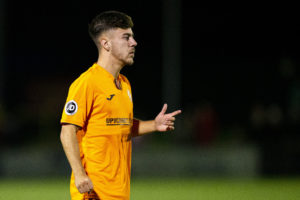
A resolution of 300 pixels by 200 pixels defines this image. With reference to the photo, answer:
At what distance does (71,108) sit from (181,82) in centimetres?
3089

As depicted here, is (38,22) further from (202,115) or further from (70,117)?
(70,117)

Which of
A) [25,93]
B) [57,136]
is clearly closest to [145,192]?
[57,136]

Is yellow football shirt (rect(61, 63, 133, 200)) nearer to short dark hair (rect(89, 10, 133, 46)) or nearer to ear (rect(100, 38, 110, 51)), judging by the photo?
ear (rect(100, 38, 110, 51))

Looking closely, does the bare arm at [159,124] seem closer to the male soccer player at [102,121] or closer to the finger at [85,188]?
the male soccer player at [102,121]

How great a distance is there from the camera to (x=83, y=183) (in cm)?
422

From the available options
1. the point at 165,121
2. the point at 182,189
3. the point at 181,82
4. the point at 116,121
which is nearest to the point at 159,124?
the point at 165,121

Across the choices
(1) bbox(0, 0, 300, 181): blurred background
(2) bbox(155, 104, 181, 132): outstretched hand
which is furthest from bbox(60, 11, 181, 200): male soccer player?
(1) bbox(0, 0, 300, 181): blurred background

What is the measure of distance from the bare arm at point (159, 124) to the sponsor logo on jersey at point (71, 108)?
2.81 ft

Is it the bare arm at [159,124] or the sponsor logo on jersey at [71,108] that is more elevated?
the sponsor logo on jersey at [71,108]

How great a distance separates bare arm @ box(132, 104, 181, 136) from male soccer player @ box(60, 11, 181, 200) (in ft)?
0.93

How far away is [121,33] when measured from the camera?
15.6ft

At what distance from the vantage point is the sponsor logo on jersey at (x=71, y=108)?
4.38m

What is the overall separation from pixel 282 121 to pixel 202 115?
13.1 ft

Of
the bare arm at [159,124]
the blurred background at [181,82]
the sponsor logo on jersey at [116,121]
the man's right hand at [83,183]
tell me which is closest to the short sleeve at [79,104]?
the sponsor logo on jersey at [116,121]
